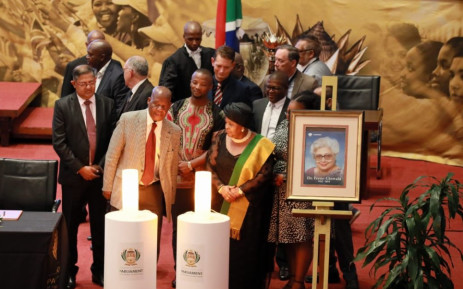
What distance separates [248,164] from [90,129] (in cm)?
110

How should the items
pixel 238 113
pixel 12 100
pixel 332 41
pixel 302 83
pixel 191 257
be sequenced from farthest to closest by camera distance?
pixel 332 41 → pixel 12 100 → pixel 302 83 → pixel 238 113 → pixel 191 257

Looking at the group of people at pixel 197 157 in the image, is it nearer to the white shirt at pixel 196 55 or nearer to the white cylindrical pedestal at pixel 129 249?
the white shirt at pixel 196 55

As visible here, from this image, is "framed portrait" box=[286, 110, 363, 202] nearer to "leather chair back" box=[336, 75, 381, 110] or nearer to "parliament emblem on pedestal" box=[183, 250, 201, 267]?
"parliament emblem on pedestal" box=[183, 250, 201, 267]

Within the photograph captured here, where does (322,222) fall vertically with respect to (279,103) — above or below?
below

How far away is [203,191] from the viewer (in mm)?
3369

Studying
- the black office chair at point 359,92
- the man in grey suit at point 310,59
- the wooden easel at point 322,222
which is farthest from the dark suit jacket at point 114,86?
the black office chair at point 359,92

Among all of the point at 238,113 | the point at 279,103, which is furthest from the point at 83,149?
the point at 279,103

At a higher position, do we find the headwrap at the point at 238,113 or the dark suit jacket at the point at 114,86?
the dark suit jacket at the point at 114,86

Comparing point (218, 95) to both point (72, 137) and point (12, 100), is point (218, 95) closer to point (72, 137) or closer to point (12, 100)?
point (72, 137)

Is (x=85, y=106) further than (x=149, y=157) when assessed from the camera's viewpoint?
Yes

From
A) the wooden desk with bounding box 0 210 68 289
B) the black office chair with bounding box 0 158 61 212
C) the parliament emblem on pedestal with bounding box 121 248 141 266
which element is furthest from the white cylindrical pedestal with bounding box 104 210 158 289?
the black office chair with bounding box 0 158 61 212

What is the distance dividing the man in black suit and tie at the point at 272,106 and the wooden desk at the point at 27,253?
1573mm

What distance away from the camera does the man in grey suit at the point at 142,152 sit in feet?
17.7

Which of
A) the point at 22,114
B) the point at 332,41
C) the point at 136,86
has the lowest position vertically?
the point at 22,114
